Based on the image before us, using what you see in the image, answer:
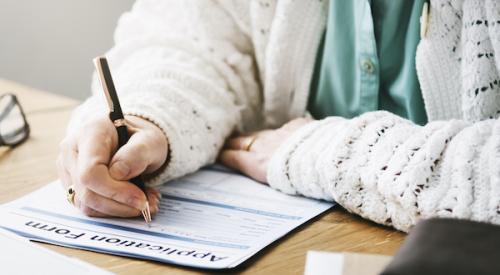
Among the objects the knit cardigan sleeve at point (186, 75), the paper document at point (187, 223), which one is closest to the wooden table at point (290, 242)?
the paper document at point (187, 223)

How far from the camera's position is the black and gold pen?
644mm

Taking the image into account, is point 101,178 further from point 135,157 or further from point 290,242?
point 290,242

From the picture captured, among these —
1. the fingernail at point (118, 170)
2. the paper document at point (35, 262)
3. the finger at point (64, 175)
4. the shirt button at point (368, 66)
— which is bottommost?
the paper document at point (35, 262)

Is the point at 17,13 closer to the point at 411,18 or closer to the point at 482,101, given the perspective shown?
the point at 411,18

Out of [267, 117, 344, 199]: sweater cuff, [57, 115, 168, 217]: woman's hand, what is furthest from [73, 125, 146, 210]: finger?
[267, 117, 344, 199]: sweater cuff

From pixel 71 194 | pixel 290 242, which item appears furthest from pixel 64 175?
pixel 290 242

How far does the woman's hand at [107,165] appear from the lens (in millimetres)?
613

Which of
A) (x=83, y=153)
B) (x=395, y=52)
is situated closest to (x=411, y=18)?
(x=395, y=52)

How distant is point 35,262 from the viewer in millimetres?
534

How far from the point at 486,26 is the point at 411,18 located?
0.11 meters

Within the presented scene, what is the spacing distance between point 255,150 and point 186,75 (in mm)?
139

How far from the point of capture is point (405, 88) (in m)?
0.75

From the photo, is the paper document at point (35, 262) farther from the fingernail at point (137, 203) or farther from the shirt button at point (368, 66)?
the shirt button at point (368, 66)

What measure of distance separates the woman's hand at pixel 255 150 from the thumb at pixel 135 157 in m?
0.11
